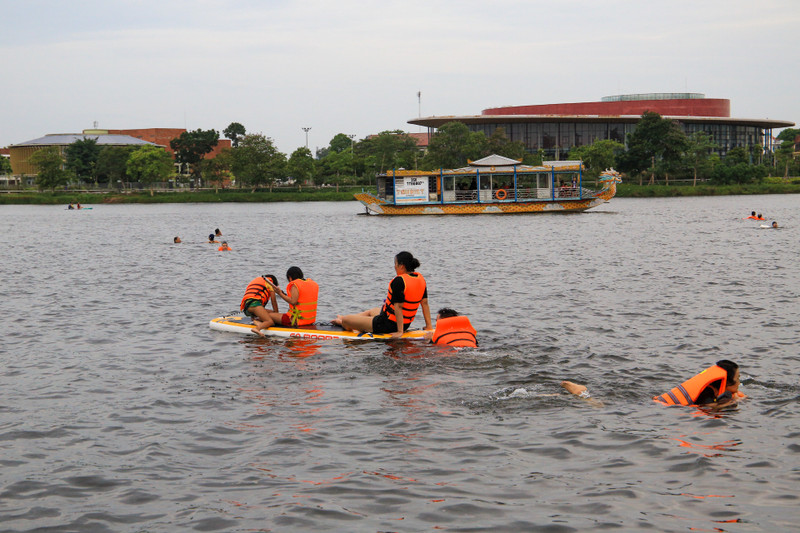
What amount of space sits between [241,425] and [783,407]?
6.85m

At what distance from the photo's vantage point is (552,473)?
305 inches

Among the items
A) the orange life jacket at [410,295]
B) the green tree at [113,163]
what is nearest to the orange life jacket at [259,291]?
the orange life jacket at [410,295]

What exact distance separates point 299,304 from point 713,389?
7400mm

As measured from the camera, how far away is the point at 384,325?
13.6 metres

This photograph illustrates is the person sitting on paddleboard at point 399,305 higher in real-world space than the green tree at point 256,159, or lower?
lower

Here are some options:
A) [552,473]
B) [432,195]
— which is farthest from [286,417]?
[432,195]

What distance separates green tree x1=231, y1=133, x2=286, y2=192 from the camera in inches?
4363

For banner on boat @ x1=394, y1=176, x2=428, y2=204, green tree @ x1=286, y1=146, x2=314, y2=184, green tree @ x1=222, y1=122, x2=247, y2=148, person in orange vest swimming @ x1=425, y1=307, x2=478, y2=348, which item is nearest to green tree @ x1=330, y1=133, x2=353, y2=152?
green tree @ x1=222, y1=122, x2=247, y2=148

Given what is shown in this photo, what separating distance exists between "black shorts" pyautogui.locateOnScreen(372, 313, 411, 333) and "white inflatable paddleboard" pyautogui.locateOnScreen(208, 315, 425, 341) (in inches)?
3.4

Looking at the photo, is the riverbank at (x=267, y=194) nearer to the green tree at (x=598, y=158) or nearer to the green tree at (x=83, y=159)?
the green tree at (x=598, y=158)

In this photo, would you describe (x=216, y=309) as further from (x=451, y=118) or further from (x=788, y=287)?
(x=451, y=118)

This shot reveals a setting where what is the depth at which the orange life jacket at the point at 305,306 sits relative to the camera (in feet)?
46.6

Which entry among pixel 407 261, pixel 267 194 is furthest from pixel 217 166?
pixel 407 261

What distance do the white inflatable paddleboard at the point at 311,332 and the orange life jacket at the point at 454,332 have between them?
0.79 m
